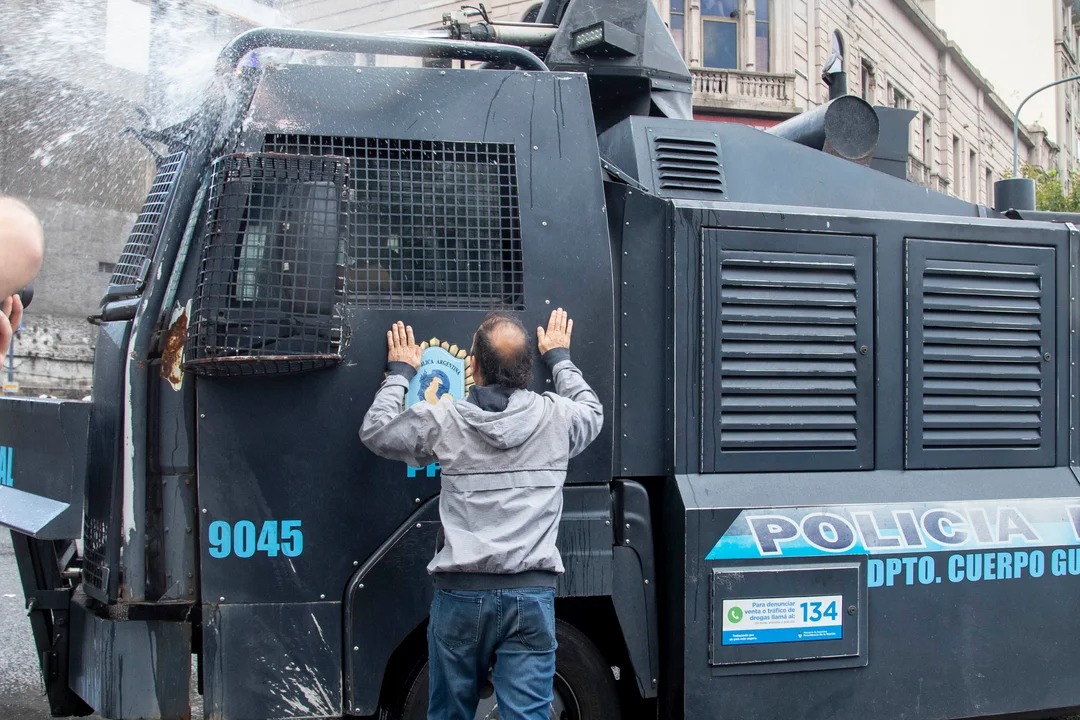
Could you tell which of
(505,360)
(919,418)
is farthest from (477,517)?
(919,418)

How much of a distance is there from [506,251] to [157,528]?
4.89ft

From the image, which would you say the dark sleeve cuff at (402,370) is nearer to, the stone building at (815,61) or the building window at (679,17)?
the stone building at (815,61)

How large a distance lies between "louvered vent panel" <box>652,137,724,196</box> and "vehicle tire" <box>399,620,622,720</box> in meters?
1.72

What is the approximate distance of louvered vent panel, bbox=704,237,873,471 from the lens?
387cm

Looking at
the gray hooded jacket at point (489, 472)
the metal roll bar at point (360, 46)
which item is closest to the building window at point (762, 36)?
the metal roll bar at point (360, 46)

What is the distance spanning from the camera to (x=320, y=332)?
3381 millimetres

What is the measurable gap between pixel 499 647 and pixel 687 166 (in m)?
2.04

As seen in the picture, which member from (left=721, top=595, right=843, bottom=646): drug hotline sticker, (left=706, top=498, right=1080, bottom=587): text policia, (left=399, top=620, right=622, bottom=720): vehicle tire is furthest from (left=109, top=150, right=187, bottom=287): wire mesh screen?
(left=721, top=595, right=843, bottom=646): drug hotline sticker

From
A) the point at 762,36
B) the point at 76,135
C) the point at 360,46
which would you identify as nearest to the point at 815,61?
the point at 762,36

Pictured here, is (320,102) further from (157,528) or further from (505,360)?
(157,528)

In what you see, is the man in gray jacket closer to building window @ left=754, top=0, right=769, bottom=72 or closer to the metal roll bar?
the metal roll bar

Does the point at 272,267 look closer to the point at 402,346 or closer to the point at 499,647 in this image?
the point at 402,346

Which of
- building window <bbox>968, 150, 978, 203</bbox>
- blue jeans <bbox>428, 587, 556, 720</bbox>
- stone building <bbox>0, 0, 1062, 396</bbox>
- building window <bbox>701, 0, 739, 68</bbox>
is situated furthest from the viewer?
building window <bbox>968, 150, 978, 203</bbox>

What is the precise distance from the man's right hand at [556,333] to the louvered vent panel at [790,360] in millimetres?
578
